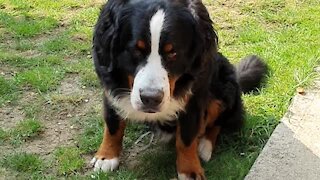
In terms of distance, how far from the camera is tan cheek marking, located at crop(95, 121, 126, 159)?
3664 mm

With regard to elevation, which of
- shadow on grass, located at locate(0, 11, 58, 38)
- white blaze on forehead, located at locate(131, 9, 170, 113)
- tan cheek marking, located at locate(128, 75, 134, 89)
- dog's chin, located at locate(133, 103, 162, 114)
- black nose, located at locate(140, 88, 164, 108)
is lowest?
shadow on grass, located at locate(0, 11, 58, 38)

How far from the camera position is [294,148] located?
12.3 feet

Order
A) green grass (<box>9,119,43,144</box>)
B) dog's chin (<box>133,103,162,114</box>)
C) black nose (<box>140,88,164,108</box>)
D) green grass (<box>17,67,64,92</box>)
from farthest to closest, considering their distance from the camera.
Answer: green grass (<box>17,67,64,92</box>), green grass (<box>9,119,43,144</box>), dog's chin (<box>133,103,162,114</box>), black nose (<box>140,88,164,108</box>)

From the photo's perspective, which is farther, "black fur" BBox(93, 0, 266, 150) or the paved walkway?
the paved walkway

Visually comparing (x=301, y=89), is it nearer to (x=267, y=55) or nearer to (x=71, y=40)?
(x=267, y=55)

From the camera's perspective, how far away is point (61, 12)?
618 cm

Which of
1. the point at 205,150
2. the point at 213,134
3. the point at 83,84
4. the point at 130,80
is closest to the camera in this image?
the point at 130,80

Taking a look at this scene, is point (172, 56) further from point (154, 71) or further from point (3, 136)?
point (3, 136)

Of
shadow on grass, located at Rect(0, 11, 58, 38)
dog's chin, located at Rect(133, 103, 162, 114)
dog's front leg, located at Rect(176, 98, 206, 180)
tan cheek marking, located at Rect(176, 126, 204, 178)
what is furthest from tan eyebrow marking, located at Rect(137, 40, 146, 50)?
shadow on grass, located at Rect(0, 11, 58, 38)

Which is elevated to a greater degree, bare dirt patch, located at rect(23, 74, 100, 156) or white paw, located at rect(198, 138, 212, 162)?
white paw, located at rect(198, 138, 212, 162)

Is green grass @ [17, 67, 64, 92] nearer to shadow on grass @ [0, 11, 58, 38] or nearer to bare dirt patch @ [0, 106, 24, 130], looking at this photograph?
bare dirt patch @ [0, 106, 24, 130]

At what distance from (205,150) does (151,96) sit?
89 centimetres

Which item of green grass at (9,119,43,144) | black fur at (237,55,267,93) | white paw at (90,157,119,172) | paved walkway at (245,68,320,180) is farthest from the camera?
black fur at (237,55,267,93)

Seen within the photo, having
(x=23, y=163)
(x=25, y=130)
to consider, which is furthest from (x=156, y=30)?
(x=25, y=130)
